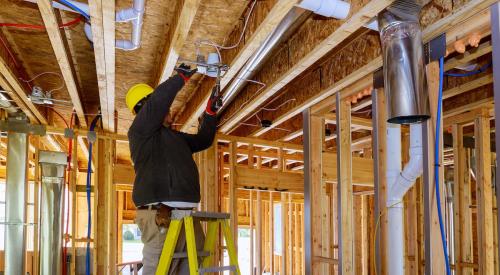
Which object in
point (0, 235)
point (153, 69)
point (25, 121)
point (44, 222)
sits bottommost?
point (0, 235)

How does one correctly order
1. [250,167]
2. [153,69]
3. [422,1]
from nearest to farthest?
[422,1] < [153,69] < [250,167]

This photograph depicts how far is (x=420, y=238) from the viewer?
518 centimetres

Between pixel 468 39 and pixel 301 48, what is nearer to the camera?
pixel 468 39

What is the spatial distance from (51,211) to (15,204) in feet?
1.39

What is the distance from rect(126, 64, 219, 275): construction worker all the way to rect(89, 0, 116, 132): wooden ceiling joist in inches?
17.1

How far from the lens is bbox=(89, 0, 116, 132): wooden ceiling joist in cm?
217

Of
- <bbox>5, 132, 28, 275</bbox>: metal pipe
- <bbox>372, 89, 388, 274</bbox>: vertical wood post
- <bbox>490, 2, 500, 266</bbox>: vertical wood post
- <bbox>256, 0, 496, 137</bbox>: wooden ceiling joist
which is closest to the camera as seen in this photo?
<bbox>490, 2, 500, 266</bbox>: vertical wood post

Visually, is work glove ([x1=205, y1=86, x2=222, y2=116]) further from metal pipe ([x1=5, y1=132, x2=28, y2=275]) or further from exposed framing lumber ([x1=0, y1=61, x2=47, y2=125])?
metal pipe ([x1=5, y1=132, x2=28, y2=275])

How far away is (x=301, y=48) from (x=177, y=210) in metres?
1.38

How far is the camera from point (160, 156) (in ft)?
8.23

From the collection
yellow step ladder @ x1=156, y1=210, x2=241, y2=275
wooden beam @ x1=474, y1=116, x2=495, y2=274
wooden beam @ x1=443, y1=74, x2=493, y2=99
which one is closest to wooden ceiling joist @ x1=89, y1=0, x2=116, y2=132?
yellow step ladder @ x1=156, y1=210, x2=241, y2=275

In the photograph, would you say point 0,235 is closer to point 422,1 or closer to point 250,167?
point 250,167

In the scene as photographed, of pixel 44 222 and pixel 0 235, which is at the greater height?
pixel 44 222

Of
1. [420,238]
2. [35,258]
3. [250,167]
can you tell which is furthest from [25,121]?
[420,238]
